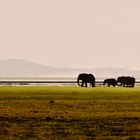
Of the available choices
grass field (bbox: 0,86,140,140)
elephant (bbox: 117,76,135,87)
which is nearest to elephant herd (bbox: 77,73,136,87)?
elephant (bbox: 117,76,135,87)

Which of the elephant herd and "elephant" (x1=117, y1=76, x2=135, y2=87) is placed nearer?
the elephant herd

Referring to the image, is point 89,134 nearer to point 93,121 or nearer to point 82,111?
point 93,121

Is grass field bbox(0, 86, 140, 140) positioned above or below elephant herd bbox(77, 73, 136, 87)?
below

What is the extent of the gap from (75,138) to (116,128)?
11.9 feet

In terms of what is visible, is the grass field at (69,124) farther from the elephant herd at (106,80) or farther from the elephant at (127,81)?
the elephant at (127,81)

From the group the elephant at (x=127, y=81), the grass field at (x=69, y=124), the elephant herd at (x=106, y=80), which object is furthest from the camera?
the elephant at (x=127, y=81)

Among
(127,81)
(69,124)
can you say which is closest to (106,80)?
(127,81)

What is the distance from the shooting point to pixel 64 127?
2455 centimetres

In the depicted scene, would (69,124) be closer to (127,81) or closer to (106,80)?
(106,80)

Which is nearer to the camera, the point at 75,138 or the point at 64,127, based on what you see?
the point at 75,138

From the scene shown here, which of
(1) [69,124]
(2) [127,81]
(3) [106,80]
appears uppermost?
(3) [106,80]

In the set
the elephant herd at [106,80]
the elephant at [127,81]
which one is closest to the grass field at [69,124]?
the elephant herd at [106,80]

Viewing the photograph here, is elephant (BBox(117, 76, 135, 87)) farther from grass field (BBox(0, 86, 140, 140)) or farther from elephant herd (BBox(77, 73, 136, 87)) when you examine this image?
grass field (BBox(0, 86, 140, 140))

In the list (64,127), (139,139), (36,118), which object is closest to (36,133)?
(64,127)
